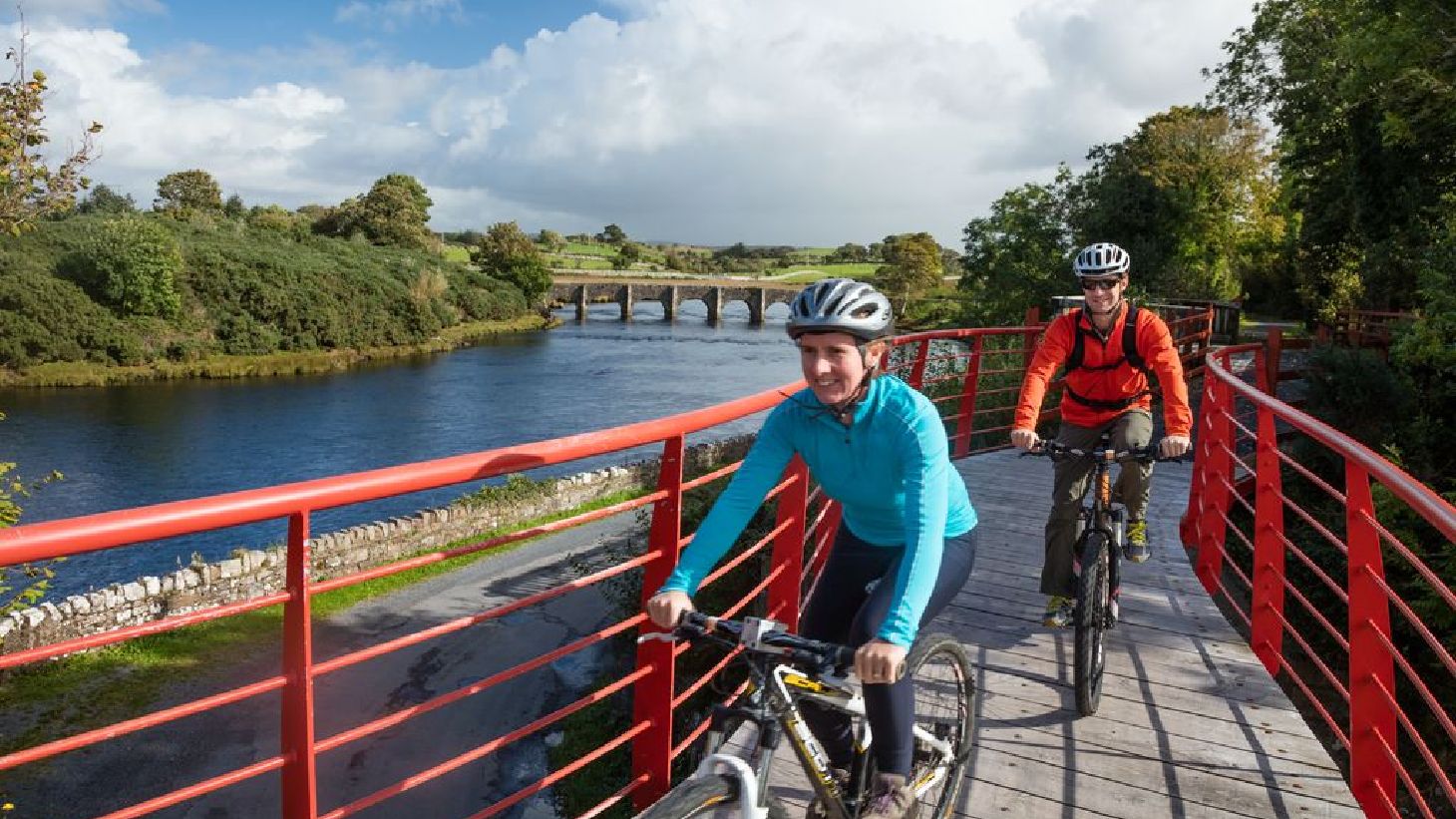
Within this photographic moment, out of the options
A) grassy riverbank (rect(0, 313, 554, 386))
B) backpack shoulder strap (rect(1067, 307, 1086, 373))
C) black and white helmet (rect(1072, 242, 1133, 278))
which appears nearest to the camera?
black and white helmet (rect(1072, 242, 1133, 278))

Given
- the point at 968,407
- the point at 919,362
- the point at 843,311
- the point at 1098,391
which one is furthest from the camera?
the point at 968,407

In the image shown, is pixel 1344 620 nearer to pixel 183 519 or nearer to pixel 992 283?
pixel 183 519

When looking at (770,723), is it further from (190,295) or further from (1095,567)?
(190,295)

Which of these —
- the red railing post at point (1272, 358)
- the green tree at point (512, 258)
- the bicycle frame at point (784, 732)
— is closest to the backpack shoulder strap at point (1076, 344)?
the bicycle frame at point (784, 732)

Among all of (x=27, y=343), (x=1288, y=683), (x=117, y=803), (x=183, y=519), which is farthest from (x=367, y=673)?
(x=27, y=343)

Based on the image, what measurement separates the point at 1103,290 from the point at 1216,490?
235 centimetres

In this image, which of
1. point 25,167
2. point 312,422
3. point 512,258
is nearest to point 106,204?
point 512,258

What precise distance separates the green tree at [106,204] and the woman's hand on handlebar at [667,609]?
82622 mm

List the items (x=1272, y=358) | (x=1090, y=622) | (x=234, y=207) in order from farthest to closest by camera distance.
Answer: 1. (x=234, y=207)
2. (x=1272, y=358)
3. (x=1090, y=622)

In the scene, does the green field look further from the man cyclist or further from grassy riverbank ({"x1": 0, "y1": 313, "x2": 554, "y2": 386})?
the man cyclist

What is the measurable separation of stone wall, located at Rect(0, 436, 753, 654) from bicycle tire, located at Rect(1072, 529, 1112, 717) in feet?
46.3

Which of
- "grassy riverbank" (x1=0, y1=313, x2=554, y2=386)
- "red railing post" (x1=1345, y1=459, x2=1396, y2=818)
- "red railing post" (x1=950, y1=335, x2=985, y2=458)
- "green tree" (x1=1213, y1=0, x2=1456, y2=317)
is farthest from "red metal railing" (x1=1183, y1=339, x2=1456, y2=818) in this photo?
"grassy riverbank" (x1=0, y1=313, x2=554, y2=386)

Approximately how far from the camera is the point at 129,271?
5981 centimetres

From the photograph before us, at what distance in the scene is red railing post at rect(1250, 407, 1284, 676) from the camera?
4.96 metres
